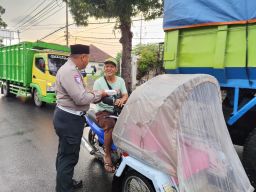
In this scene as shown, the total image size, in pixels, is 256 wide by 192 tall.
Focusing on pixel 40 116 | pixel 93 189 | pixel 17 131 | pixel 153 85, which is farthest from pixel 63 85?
pixel 40 116

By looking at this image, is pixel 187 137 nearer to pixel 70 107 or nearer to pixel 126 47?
pixel 70 107

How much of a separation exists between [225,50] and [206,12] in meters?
0.60

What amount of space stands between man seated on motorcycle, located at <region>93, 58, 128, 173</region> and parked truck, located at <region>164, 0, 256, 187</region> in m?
0.85

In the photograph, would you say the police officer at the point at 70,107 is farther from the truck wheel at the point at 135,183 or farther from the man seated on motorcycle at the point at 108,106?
the truck wheel at the point at 135,183

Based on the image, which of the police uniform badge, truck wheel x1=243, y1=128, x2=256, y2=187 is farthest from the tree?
truck wheel x1=243, y1=128, x2=256, y2=187

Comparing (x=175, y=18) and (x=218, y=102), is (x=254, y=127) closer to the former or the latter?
(x=218, y=102)

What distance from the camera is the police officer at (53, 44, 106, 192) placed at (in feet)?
11.2

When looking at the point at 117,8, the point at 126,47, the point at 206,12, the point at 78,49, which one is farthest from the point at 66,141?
the point at 126,47

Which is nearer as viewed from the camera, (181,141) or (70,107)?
(181,141)

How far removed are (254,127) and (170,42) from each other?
1710mm

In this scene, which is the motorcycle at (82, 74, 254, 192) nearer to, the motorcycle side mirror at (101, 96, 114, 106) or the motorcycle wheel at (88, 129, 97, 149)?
the motorcycle side mirror at (101, 96, 114, 106)

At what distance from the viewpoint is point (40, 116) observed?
32.0ft

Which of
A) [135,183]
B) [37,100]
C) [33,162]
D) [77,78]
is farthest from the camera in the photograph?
[37,100]

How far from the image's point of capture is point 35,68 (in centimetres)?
1166
